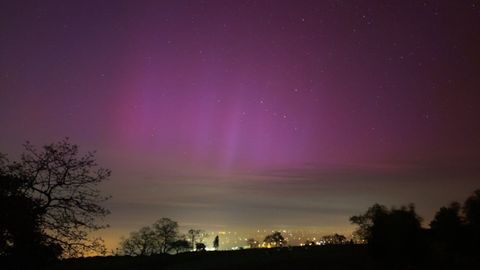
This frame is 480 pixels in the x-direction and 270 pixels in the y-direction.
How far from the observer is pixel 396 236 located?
38594 mm

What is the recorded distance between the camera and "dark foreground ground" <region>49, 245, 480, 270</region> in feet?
141

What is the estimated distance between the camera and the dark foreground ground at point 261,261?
1687 inches

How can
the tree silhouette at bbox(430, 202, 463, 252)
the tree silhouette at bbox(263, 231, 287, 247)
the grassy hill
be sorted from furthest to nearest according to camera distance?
the tree silhouette at bbox(263, 231, 287, 247), the grassy hill, the tree silhouette at bbox(430, 202, 463, 252)

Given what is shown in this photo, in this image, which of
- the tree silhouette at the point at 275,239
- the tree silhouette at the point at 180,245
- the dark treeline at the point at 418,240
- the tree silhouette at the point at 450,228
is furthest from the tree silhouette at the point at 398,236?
the tree silhouette at the point at 275,239

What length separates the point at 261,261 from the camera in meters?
48.0

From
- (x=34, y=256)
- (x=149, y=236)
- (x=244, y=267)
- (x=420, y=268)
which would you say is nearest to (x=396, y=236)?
(x=420, y=268)

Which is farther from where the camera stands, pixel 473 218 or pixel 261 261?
pixel 261 261

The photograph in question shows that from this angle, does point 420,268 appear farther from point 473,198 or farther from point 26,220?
point 26,220

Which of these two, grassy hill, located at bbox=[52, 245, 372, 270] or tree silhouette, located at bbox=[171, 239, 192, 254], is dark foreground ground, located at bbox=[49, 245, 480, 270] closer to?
grassy hill, located at bbox=[52, 245, 372, 270]

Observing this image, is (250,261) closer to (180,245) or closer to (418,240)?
(418,240)

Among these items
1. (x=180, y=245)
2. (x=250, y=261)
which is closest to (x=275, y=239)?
(x=180, y=245)

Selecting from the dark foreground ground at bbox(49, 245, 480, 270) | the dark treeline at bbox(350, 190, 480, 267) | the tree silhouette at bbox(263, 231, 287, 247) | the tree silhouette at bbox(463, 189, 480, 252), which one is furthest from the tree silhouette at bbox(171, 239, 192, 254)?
the tree silhouette at bbox(463, 189, 480, 252)

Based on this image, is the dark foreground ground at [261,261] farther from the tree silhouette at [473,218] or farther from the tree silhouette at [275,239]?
the tree silhouette at [275,239]

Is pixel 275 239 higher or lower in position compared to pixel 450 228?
higher
